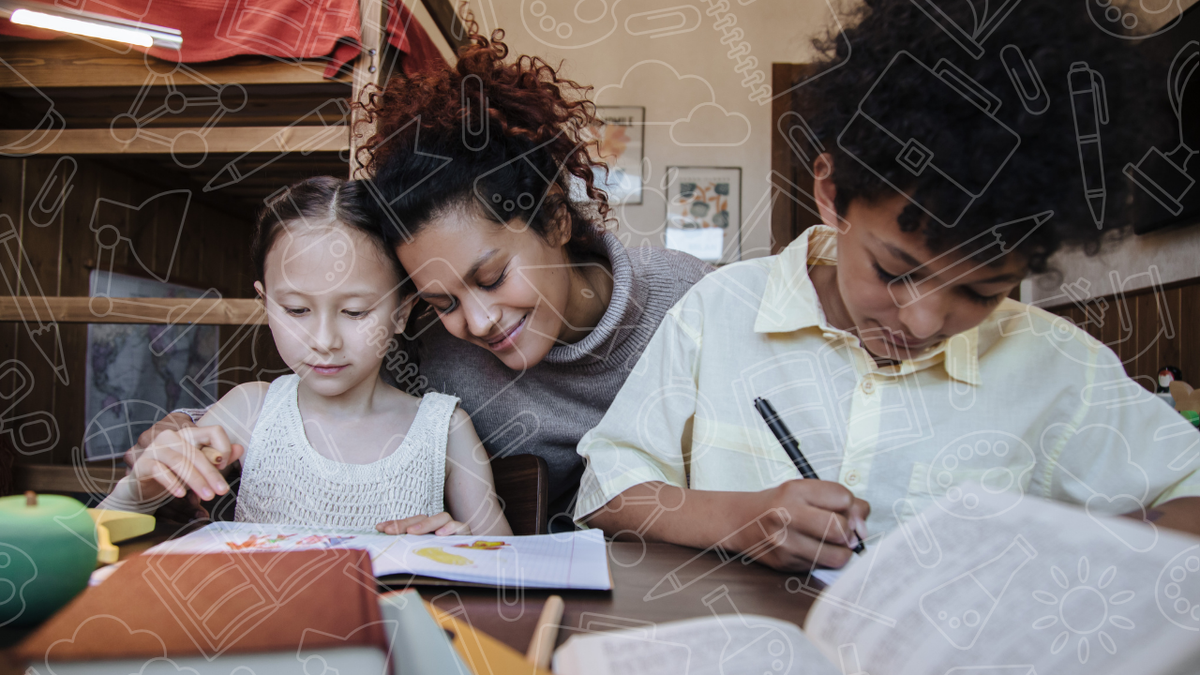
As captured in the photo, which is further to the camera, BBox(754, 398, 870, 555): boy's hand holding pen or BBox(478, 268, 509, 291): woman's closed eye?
BBox(478, 268, 509, 291): woman's closed eye

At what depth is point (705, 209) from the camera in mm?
2814

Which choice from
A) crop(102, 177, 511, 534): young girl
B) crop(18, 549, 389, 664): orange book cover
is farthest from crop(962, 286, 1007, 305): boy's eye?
crop(102, 177, 511, 534): young girl

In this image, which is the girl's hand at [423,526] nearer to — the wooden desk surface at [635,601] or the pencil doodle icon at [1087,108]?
the wooden desk surface at [635,601]

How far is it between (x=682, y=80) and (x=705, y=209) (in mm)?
541

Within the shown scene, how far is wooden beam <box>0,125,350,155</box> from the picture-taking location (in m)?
1.38

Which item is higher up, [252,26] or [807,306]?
[252,26]

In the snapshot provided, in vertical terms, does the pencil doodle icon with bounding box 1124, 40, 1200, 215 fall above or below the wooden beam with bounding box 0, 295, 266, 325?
above

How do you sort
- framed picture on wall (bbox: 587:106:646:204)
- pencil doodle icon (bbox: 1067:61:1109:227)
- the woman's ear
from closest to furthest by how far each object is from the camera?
pencil doodle icon (bbox: 1067:61:1109:227) → the woman's ear → framed picture on wall (bbox: 587:106:646:204)

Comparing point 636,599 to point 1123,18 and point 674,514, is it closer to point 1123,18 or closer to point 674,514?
point 674,514

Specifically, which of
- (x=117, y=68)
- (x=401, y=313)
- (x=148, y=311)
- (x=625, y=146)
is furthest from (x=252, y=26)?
(x=625, y=146)

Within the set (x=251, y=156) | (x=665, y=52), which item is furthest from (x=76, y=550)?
(x=665, y=52)

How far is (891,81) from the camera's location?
495 millimetres

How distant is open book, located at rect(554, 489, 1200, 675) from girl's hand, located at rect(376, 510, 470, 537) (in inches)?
13.5

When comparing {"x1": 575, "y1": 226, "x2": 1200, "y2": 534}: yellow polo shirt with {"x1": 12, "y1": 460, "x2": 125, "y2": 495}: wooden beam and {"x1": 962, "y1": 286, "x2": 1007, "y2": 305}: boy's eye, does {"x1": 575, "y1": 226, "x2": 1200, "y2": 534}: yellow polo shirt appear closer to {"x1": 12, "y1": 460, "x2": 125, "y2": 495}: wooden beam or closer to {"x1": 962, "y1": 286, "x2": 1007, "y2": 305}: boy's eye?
{"x1": 962, "y1": 286, "x2": 1007, "y2": 305}: boy's eye
